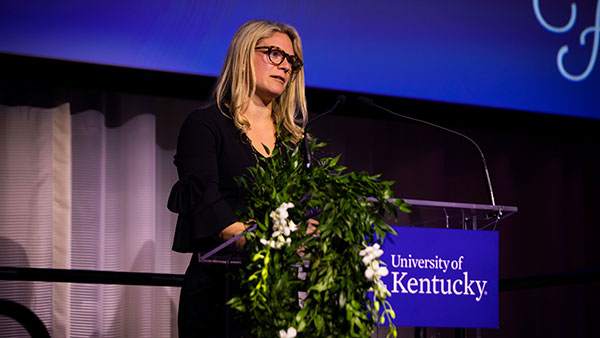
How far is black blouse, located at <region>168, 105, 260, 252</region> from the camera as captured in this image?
1672 mm

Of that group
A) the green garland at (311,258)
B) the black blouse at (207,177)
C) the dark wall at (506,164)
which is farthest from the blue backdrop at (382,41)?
the green garland at (311,258)

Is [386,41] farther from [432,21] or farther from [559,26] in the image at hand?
[559,26]

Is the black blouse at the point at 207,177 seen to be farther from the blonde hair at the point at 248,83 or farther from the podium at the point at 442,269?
the podium at the point at 442,269

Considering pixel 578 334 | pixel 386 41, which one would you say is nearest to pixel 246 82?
pixel 386 41

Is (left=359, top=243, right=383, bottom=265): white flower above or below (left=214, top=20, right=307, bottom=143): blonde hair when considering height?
below

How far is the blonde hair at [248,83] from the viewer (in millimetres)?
1992

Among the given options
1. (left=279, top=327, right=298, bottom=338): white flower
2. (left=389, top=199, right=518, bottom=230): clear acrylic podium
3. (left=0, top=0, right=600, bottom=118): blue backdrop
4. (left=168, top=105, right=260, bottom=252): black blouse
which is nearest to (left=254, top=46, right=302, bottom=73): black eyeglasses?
(left=168, top=105, right=260, bottom=252): black blouse

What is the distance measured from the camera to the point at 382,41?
3754mm

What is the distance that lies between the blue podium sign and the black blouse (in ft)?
1.38

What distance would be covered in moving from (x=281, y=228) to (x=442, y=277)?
569 millimetres

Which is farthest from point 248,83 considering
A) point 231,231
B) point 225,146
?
point 231,231

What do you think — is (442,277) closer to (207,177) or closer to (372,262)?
(372,262)

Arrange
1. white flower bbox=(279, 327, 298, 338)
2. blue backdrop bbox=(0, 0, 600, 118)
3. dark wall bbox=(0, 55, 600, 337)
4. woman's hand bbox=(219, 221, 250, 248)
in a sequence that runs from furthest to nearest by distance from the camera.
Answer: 1. dark wall bbox=(0, 55, 600, 337)
2. blue backdrop bbox=(0, 0, 600, 118)
3. woman's hand bbox=(219, 221, 250, 248)
4. white flower bbox=(279, 327, 298, 338)

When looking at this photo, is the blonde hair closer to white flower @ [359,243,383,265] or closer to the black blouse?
the black blouse
